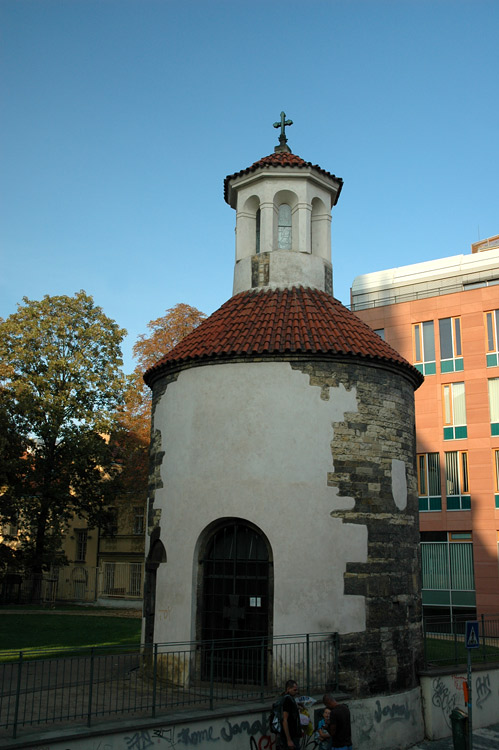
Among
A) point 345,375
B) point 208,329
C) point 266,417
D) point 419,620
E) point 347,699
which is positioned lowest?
point 347,699

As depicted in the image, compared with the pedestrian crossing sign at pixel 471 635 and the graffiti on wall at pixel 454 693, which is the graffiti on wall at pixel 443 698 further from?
the pedestrian crossing sign at pixel 471 635

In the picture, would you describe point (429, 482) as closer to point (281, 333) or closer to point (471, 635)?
point (281, 333)

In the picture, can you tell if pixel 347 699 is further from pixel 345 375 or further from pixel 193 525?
pixel 345 375

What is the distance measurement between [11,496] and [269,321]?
824 inches

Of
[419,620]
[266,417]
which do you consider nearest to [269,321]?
[266,417]

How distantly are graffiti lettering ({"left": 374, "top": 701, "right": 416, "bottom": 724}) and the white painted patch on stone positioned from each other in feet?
11.6

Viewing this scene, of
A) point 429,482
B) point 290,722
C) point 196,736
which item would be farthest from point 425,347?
point 196,736

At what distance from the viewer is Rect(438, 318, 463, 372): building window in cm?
2847

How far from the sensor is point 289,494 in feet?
41.4

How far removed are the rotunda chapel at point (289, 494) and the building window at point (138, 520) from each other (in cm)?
2239

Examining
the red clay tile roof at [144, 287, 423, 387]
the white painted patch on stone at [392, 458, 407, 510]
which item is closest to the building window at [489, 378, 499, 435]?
the red clay tile roof at [144, 287, 423, 387]

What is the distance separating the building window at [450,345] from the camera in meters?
28.5

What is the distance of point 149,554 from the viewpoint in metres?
14.2

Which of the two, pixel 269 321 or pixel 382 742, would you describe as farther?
pixel 269 321
